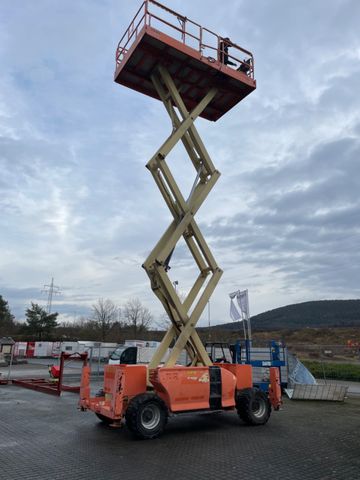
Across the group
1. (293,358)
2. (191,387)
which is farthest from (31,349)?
(191,387)

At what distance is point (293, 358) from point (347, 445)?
9692mm

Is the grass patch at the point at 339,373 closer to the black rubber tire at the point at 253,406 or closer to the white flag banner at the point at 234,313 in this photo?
the white flag banner at the point at 234,313

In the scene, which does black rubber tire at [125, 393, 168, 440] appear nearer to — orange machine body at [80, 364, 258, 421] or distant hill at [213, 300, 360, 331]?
orange machine body at [80, 364, 258, 421]

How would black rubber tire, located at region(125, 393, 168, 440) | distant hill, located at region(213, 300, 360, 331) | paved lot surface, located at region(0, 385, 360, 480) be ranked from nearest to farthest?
paved lot surface, located at region(0, 385, 360, 480) → black rubber tire, located at region(125, 393, 168, 440) → distant hill, located at region(213, 300, 360, 331)

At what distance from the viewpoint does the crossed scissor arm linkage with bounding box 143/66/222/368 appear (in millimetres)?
8875

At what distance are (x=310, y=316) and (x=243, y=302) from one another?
66606 millimetres

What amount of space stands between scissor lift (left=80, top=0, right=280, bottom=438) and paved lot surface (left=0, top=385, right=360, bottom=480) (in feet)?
1.79

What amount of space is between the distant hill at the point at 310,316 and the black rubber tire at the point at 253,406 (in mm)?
62903

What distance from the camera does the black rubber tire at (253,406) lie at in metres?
8.97

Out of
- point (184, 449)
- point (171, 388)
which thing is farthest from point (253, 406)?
point (184, 449)

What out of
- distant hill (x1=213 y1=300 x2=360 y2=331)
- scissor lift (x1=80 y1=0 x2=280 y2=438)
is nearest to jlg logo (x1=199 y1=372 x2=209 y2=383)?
scissor lift (x1=80 y1=0 x2=280 y2=438)

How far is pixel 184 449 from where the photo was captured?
6961 millimetres

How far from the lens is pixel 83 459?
6148 mm

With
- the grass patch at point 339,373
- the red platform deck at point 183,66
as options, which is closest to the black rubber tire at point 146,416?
the red platform deck at point 183,66
